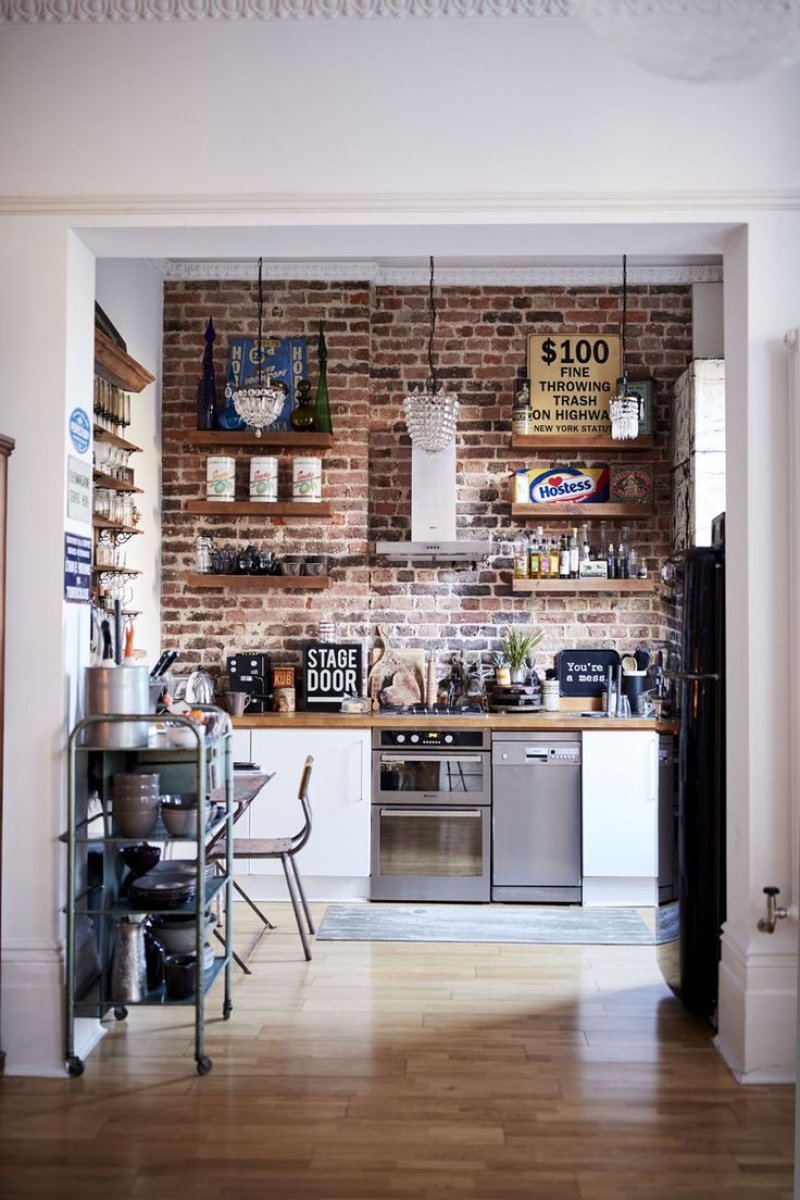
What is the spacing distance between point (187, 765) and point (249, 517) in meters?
2.83

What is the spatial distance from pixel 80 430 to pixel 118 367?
150cm

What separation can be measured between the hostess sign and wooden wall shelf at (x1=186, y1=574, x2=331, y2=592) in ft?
4.41

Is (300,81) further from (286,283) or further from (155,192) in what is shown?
(286,283)

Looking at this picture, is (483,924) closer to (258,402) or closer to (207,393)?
(258,402)

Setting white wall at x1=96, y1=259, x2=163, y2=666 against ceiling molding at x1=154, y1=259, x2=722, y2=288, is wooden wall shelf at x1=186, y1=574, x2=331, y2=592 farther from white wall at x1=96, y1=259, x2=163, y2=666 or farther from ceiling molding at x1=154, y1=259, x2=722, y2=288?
ceiling molding at x1=154, y1=259, x2=722, y2=288

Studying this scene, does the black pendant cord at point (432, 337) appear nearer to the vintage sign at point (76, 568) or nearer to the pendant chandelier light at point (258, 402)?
the pendant chandelier light at point (258, 402)

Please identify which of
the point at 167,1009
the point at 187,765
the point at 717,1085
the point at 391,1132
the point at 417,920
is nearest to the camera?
the point at 391,1132

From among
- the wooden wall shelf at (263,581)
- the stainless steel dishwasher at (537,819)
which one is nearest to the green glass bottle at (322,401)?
the wooden wall shelf at (263,581)

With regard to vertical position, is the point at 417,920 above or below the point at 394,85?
below

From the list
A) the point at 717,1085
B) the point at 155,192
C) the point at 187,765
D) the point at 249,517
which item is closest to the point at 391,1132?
the point at 717,1085

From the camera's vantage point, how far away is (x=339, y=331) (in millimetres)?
6176

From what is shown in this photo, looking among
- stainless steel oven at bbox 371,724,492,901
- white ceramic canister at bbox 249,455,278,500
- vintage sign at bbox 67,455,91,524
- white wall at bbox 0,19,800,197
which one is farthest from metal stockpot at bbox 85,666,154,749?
white ceramic canister at bbox 249,455,278,500

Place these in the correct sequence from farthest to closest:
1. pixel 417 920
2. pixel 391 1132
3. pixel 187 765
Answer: pixel 417 920 → pixel 187 765 → pixel 391 1132

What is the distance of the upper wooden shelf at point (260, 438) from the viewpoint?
19.7 feet
